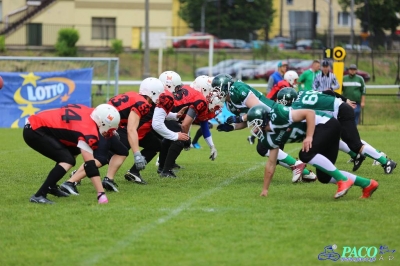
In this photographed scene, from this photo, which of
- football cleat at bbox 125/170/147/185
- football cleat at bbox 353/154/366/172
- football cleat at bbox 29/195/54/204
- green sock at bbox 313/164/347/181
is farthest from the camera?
football cleat at bbox 353/154/366/172

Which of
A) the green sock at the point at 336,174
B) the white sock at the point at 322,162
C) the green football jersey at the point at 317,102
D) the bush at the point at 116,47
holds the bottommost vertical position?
the green sock at the point at 336,174

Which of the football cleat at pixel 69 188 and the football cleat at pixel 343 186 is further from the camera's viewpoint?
the football cleat at pixel 69 188

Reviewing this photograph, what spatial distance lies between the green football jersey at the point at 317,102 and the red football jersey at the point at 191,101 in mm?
1553

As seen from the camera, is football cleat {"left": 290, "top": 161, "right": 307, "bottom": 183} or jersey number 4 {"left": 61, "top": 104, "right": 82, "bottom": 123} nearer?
jersey number 4 {"left": 61, "top": 104, "right": 82, "bottom": 123}

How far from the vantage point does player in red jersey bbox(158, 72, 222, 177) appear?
9.96 meters

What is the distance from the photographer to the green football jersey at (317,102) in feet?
29.3

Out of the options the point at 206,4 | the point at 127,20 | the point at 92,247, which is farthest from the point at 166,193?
the point at 206,4

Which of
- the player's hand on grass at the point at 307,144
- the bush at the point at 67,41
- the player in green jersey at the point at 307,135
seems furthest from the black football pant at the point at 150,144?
the bush at the point at 67,41

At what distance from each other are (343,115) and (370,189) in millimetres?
1915

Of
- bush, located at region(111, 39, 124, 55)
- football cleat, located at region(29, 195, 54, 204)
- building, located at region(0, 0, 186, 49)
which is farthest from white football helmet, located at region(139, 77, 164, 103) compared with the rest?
building, located at region(0, 0, 186, 49)

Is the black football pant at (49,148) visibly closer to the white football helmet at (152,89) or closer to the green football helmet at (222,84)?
the white football helmet at (152,89)

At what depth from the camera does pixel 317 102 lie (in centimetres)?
910

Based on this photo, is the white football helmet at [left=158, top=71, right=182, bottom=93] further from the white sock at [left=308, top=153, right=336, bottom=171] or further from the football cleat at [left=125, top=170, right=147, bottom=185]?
the white sock at [left=308, top=153, right=336, bottom=171]

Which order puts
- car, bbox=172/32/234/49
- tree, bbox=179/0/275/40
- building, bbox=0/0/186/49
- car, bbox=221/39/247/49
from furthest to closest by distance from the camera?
tree, bbox=179/0/275/40 → car, bbox=221/39/247/49 → car, bbox=172/32/234/49 → building, bbox=0/0/186/49
